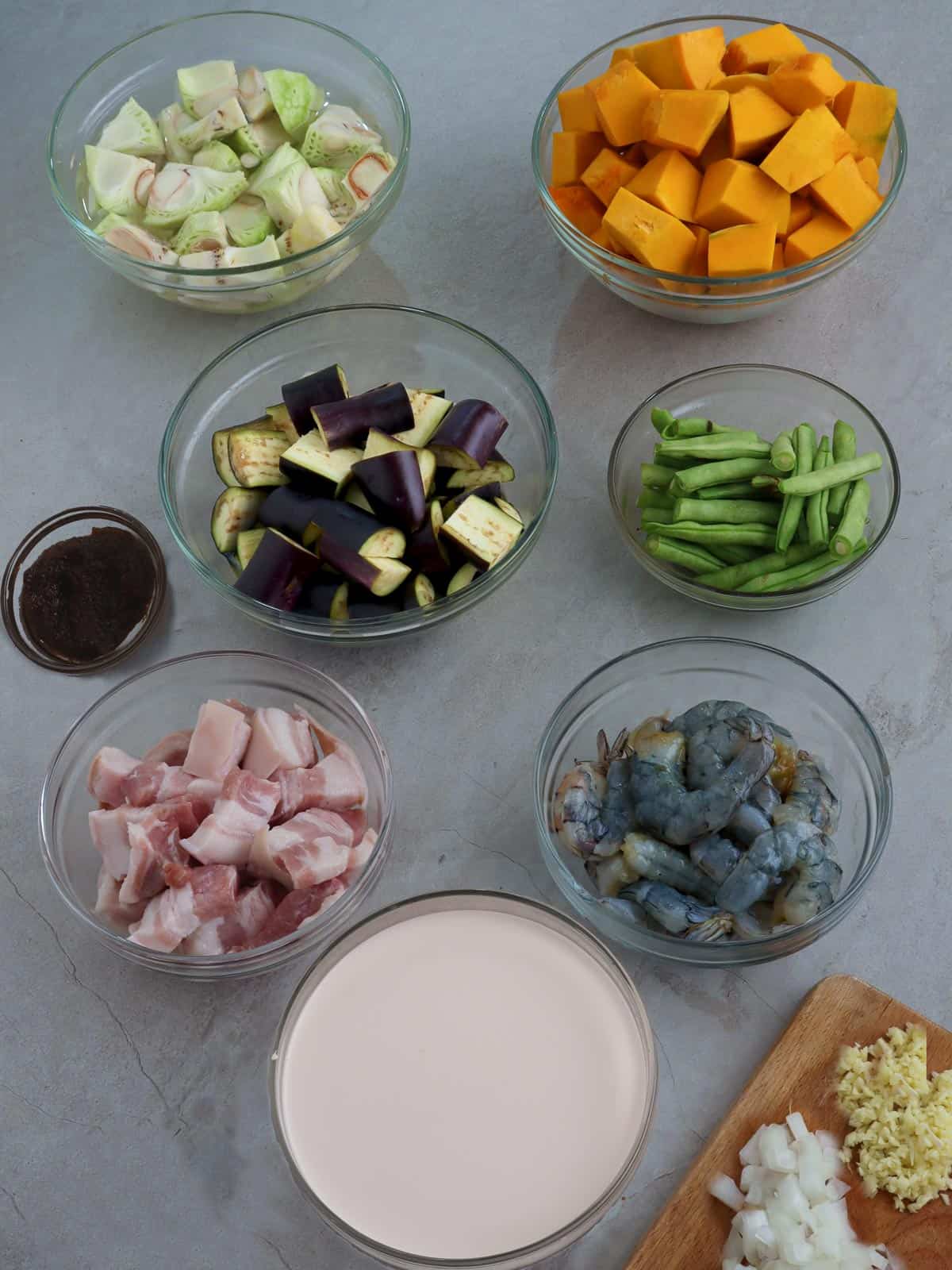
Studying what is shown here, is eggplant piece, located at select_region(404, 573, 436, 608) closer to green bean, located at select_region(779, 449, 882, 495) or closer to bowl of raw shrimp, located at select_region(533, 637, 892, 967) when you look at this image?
bowl of raw shrimp, located at select_region(533, 637, 892, 967)

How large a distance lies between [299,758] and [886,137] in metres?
1.60

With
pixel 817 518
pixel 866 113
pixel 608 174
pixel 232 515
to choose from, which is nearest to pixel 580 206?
pixel 608 174

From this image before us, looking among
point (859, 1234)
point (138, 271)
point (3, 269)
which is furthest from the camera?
point (3, 269)

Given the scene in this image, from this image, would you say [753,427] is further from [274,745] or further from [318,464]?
[274,745]

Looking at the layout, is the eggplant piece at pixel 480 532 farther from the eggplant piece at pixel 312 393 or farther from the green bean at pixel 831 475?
the green bean at pixel 831 475

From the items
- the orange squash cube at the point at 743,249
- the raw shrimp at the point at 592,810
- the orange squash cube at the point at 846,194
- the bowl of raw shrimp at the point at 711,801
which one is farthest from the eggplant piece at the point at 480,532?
the orange squash cube at the point at 846,194

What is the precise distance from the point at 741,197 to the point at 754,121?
14 cm

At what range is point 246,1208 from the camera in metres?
1.84

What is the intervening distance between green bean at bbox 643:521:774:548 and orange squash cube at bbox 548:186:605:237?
63 centimetres

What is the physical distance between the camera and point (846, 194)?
6.93 ft

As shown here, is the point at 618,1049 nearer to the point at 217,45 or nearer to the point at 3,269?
the point at 3,269

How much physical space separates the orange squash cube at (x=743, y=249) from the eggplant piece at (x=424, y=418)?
546 millimetres

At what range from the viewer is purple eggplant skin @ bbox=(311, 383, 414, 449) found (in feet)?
6.62

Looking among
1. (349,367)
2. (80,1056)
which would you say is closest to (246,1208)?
(80,1056)
